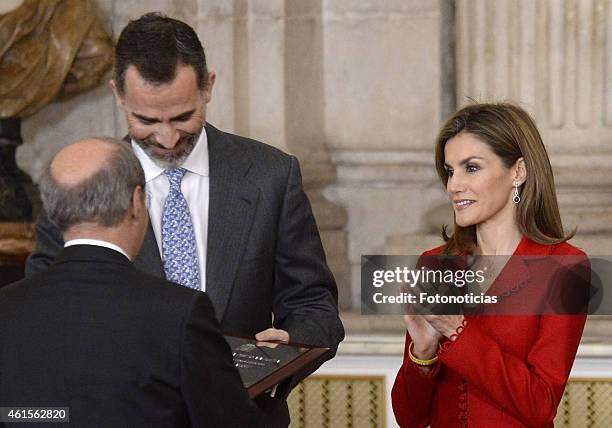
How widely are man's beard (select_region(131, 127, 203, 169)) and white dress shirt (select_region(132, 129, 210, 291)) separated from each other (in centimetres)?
3

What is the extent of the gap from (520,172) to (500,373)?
22.4 inches

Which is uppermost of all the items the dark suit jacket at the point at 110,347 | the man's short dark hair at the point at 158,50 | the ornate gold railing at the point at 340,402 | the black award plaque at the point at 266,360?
the man's short dark hair at the point at 158,50

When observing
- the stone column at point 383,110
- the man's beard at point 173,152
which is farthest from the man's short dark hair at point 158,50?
the stone column at point 383,110

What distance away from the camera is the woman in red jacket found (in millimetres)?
2852

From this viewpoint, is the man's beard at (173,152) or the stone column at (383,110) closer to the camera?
the man's beard at (173,152)

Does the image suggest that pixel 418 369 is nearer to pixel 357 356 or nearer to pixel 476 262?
pixel 476 262

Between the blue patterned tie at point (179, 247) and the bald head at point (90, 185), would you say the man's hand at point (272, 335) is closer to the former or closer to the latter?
the blue patterned tie at point (179, 247)

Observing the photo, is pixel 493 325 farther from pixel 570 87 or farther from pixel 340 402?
pixel 570 87

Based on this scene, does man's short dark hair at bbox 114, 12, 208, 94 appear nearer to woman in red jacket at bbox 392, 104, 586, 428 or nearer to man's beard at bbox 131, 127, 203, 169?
man's beard at bbox 131, 127, 203, 169

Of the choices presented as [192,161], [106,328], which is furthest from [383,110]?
[106,328]

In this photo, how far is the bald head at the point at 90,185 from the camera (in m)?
2.19

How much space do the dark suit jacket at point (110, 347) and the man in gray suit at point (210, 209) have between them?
0.65m

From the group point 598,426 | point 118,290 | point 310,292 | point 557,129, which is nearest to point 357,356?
point 598,426

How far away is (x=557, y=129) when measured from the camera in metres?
5.54
